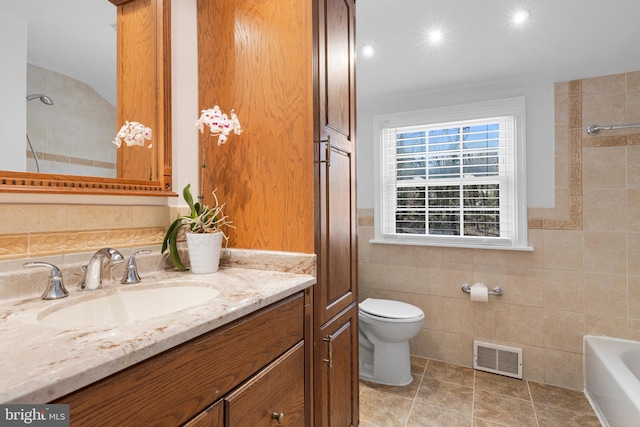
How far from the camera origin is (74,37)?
3.44 ft

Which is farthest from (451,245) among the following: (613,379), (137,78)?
(137,78)

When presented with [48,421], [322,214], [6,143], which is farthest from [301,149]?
[48,421]

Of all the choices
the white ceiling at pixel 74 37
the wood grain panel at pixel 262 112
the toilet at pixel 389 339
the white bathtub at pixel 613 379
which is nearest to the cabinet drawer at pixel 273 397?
the wood grain panel at pixel 262 112

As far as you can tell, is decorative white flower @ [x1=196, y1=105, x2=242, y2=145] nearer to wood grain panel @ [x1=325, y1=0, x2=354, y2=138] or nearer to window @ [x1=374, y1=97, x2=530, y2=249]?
wood grain panel @ [x1=325, y1=0, x2=354, y2=138]

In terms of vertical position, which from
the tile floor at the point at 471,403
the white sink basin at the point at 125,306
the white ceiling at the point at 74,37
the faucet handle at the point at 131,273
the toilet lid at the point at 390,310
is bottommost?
the tile floor at the point at 471,403

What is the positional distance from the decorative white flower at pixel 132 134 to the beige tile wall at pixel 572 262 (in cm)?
228

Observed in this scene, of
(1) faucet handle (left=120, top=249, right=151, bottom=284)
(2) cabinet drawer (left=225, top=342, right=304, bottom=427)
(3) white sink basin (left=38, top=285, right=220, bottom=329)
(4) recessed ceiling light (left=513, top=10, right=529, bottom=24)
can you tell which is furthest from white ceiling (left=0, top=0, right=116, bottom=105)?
(4) recessed ceiling light (left=513, top=10, right=529, bottom=24)

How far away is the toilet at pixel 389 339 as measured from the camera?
224 centimetres

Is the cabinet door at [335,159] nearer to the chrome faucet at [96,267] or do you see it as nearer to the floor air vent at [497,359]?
the chrome faucet at [96,267]

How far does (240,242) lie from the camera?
134 cm

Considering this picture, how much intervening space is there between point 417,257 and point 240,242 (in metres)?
1.82

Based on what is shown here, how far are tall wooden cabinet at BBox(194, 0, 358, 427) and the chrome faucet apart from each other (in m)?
0.46

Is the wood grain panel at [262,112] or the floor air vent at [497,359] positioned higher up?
the wood grain panel at [262,112]

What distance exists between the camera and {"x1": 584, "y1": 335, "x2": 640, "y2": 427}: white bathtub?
157cm
